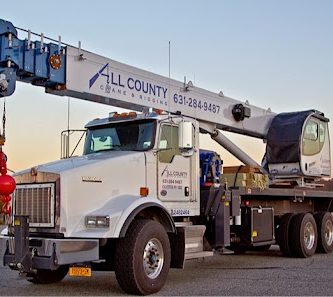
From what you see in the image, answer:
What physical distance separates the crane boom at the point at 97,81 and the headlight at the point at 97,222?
6.91ft

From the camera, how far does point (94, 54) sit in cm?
1019

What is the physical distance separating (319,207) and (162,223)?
24.0ft

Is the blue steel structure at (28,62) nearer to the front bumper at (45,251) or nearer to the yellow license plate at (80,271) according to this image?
the front bumper at (45,251)

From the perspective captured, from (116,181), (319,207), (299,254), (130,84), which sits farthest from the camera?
(319,207)

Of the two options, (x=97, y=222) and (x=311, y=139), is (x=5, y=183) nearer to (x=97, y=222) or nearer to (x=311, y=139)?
(x=97, y=222)

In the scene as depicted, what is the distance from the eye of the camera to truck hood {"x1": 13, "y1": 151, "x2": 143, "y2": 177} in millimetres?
8555

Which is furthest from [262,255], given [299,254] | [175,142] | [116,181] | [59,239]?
[59,239]

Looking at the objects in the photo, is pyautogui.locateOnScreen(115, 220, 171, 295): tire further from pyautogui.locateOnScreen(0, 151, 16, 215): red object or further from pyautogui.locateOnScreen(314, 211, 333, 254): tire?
pyautogui.locateOnScreen(314, 211, 333, 254): tire

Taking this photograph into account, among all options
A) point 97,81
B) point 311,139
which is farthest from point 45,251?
point 311,139

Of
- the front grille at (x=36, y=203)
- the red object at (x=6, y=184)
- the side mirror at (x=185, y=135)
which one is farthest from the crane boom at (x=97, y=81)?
the side mirror at (x=185, y=135)

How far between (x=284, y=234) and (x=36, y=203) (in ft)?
21.7

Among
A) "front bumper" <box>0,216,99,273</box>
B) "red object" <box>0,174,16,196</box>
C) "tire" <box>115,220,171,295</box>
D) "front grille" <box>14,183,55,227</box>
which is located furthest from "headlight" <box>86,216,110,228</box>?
"red object" <box>0,174,16,196</box>

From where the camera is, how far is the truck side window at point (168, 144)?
9539 mm

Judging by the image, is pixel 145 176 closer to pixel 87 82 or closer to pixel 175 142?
pixel 175 142
